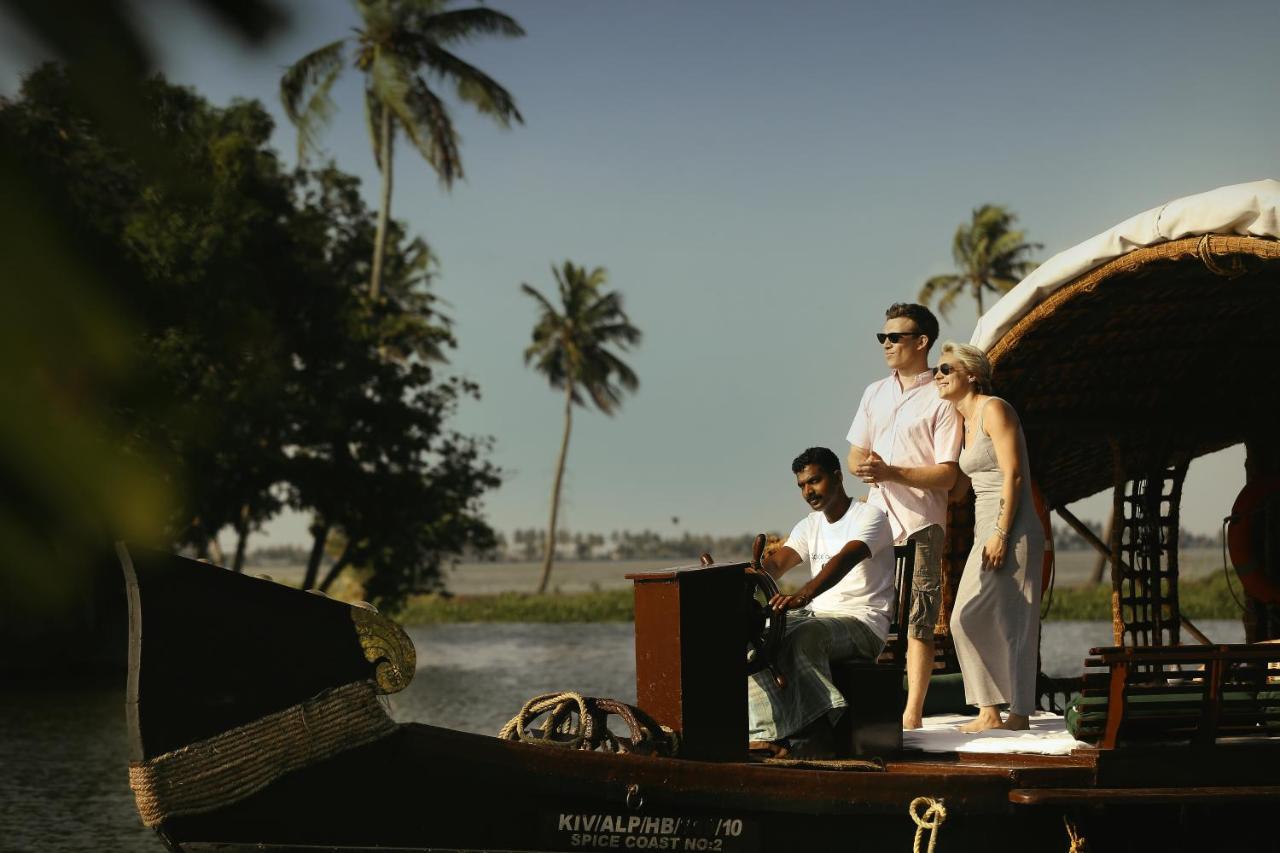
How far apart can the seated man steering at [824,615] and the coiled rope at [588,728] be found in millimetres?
503

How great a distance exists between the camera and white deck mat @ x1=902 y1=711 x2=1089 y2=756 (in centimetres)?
486

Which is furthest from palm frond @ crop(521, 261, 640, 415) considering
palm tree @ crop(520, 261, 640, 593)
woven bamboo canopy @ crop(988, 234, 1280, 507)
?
woven bamboo canopy @ crop(988, 234, 1280, 507)

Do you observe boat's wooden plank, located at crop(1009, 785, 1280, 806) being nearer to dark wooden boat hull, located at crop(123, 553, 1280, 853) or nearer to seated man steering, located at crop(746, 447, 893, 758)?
dark wooden boat hull, located at crop(123, 553, 1280, 853)

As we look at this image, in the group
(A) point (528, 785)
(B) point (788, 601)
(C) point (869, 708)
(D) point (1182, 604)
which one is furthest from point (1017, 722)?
(D) point (1182, 604)

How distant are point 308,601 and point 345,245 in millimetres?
25404

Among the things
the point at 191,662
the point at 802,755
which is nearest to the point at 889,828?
the point at 802,755

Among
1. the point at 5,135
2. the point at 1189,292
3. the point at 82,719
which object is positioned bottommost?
the point at 82,719

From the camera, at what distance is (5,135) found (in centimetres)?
66

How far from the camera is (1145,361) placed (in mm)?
7543

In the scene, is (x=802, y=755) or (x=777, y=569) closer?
(x=802, y=755)

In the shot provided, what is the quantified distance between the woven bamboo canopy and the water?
6478 millimetres

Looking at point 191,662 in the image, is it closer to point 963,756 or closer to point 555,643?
point 963,756

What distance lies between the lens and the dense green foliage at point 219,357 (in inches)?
27.3

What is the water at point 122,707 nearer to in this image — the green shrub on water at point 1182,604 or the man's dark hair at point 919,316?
the green shrub on water at point 1182,604
